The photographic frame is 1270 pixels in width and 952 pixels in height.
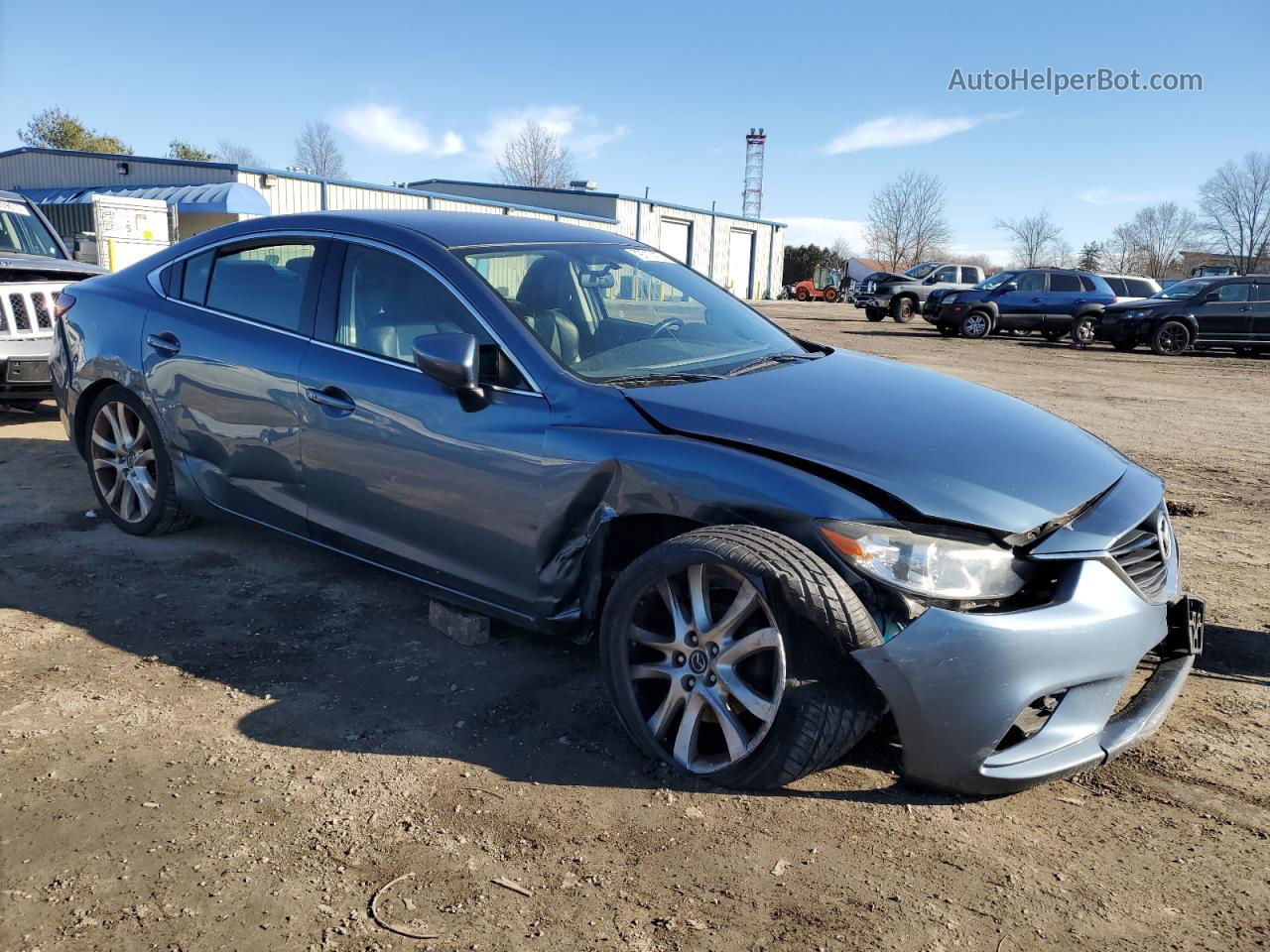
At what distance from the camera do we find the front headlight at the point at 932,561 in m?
2.61

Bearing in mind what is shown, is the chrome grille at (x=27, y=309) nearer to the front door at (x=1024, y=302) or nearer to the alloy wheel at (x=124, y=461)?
the alloy wheel at (x=124, y=461)

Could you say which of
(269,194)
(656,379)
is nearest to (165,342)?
(656,379)

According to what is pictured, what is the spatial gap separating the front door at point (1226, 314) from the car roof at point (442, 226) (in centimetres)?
2029

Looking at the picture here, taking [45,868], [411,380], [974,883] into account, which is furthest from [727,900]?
[411,380]

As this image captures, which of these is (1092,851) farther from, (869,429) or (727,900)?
(869,429)

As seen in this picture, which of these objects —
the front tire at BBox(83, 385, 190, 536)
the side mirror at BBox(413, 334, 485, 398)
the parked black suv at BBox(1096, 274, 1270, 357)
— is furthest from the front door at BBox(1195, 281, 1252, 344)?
the side mirror at BBox(413, 334, 485, 398)

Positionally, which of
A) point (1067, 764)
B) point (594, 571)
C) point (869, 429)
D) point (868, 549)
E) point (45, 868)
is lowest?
point (45, 868)

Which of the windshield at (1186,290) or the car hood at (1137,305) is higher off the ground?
the windshield at (1186,290)

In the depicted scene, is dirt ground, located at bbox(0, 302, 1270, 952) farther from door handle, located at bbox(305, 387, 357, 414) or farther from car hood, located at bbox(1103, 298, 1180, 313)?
car hood, located at bbox(1103, 298, 1180, 313)

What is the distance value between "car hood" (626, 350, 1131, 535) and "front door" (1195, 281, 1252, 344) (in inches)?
798

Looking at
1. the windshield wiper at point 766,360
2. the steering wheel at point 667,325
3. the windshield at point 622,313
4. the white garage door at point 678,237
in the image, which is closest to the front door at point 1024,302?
the windshield at point 622,313

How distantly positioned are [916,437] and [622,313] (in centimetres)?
142

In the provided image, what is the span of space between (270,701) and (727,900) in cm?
179

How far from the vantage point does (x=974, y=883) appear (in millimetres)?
2455
